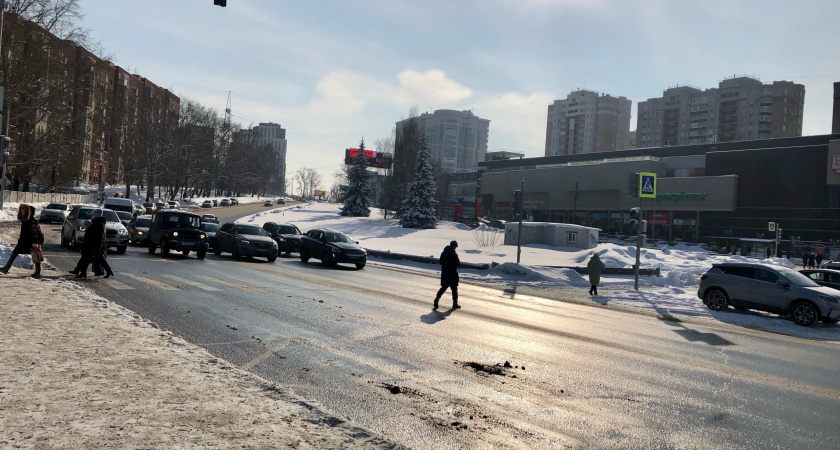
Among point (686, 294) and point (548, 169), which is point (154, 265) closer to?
point (686, 294)

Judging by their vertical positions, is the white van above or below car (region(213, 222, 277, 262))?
above

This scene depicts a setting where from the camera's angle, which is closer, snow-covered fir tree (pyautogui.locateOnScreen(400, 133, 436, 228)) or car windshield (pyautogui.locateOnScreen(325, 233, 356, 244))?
car windshield (pyautogui.locateOnScreen(325, 233, 356, 244))

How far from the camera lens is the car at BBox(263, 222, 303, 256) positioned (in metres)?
30.5

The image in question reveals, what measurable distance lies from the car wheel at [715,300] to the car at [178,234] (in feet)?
59.7

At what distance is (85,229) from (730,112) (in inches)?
5504

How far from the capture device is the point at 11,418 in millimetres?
4840

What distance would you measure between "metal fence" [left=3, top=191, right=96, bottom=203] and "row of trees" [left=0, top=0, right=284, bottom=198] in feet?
4.06

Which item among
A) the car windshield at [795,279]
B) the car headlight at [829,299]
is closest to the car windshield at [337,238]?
the car windshield at [795,279]

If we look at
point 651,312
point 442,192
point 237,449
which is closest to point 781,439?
point 237,449

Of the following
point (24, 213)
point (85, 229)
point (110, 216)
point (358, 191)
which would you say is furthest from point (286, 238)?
point (358, 191)

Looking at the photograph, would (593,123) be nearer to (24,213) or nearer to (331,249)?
(331,249)

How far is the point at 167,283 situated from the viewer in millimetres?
15672

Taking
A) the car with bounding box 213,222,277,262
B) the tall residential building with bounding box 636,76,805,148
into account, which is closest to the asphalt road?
the car with bounding box 213,222,277,262

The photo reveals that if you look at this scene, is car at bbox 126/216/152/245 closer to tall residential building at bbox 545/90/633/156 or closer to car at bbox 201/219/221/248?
car at bbox 201/219/221/248
